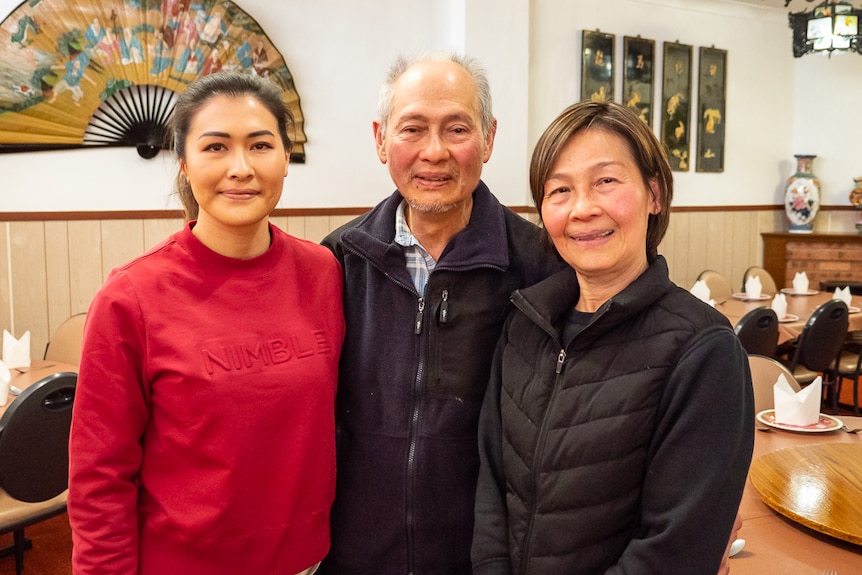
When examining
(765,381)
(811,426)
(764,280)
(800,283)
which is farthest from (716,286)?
(811,426)

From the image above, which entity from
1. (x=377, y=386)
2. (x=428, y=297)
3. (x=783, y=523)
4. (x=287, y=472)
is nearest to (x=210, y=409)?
(x=287, y=472)

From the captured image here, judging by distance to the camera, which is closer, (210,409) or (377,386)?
(210,409)

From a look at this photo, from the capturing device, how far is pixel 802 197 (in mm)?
7480

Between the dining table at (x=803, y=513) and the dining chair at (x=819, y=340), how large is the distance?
110 inches

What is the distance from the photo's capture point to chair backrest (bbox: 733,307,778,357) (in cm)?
402

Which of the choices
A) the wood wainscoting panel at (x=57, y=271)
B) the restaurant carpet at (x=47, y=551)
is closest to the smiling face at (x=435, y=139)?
the restaurant carpet at (x=47, y=551)

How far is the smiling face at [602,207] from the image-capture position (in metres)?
1.30

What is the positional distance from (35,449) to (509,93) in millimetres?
4240

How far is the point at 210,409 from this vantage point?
4.32 ft

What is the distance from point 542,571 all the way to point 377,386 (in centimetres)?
51

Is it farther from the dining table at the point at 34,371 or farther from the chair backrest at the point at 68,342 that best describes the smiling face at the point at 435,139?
the chair backrest at the point at 68,342

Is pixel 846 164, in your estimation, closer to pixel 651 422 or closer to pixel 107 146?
pixel 107 146

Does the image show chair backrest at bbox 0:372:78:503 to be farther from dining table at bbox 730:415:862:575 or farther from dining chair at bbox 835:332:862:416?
dining chair at bbox 835:332:862:416

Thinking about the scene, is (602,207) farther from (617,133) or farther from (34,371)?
(34,371)
